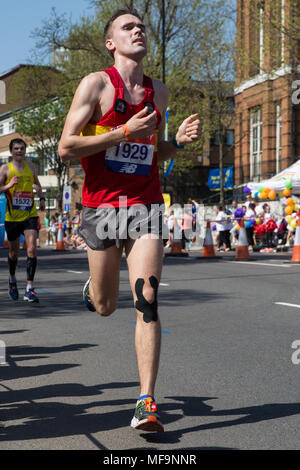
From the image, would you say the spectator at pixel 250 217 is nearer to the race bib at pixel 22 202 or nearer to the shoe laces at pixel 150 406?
the race bib at pixel 22 202

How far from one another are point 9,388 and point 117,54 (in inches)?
89.3

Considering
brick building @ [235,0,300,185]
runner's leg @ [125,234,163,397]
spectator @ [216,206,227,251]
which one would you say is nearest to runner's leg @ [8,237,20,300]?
runner's leg @ [125,234,163,397]

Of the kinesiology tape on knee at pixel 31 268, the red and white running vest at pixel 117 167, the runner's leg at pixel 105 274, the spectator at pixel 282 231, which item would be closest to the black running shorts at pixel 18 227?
the kinesiology tape on knee at pixel 31 268

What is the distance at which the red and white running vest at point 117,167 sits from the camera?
428 centimetres

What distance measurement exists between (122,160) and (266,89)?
34.5 m

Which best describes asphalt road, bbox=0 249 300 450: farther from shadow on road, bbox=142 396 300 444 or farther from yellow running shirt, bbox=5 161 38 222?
yellow running shirt, bbox=5 161 38 222

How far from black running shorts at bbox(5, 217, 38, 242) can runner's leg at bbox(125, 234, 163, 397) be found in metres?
5.48

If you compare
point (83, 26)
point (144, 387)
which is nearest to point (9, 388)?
point (144, 387)

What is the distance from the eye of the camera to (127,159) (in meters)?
4.29

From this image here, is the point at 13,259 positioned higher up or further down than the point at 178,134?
further down

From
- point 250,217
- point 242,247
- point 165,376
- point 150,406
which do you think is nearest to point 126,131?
point 150,406

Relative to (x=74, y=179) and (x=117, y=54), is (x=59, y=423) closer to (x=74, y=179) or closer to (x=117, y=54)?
(x=117, y=54)

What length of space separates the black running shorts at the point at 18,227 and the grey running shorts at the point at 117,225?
5.46 metres

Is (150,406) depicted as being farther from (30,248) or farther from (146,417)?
(30,248)
